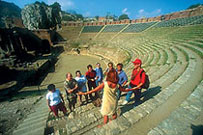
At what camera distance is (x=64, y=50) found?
29.5 m

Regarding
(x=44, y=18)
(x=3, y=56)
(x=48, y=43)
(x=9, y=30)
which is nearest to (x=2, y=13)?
(x=44, y=18)

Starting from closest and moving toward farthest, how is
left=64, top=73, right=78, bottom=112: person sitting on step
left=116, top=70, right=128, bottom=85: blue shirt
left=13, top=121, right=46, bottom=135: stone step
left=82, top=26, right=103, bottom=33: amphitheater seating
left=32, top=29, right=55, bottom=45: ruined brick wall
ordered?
left=13, top=121, right=46, bottom=135: stone step → left=64, top=73, right=78, bottom=112: person sitting on step → left=116, top=70, right=128, bottom=85: blue shirt → left=32, top=29, right=55, bottom=45: ruined brick wall → left=82, top=26, right=103, bottom=33: amphitheater seating

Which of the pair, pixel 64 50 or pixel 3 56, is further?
pixel 64 50

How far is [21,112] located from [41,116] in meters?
1.57

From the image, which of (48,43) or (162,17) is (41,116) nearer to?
(48,43)

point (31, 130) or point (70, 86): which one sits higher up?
point (70, 86)

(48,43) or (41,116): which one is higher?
(48,43)

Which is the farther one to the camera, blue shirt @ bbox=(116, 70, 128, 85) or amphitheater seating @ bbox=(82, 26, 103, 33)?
amphitheater seating @ bbox=(82, 26, 103, 33)

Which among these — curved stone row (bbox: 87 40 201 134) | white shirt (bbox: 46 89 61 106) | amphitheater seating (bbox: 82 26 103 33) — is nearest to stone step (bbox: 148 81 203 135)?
curved stone row (bbox: 87 40 201 134)

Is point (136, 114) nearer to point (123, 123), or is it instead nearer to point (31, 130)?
point (123, 123)

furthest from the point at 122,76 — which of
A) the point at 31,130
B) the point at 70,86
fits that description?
the point at 31,130

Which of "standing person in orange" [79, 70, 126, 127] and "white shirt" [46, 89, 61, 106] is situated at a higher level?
"standing person in orange" [79, 70, 126, 127]

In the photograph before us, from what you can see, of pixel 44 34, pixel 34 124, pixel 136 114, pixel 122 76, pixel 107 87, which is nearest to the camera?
pixel 107 87

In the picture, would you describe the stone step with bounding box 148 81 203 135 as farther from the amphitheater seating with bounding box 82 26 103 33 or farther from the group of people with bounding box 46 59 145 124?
the amphitheater seating with bounding box 82 26 103 33
